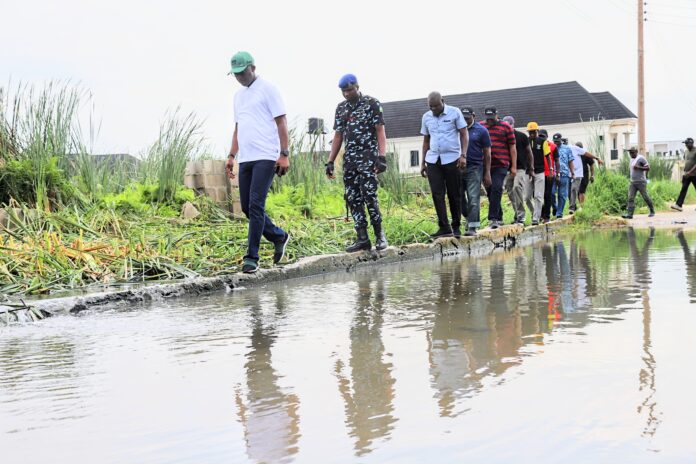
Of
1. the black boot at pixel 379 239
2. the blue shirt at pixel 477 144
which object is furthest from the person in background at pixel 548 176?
the black boot at pixel 379 239

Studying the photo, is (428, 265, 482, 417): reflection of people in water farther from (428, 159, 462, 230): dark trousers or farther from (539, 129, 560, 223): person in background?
(539, 129, 560, 223): person in background

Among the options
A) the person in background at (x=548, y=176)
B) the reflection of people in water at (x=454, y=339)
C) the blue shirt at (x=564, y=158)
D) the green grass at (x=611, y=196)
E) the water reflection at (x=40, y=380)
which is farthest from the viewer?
the green grass at (x=611, y=196)

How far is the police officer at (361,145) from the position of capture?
29.0 ft

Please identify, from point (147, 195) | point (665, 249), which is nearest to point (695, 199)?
point (665, 249)

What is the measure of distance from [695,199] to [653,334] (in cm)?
2310

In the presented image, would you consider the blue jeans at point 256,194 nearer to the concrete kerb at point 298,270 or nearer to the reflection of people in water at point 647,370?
the concrete kerb at point 298,270

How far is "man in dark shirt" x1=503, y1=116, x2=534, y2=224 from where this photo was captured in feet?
45.4

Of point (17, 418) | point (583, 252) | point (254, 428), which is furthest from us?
point (583, 252)

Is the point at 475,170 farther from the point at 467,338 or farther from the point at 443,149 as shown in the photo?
the point at 467,338

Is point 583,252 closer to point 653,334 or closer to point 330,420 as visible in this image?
point 653,334

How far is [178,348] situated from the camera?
4523 millimetres

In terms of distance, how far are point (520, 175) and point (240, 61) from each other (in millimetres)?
7677

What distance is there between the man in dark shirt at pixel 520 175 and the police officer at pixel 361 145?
5.26m

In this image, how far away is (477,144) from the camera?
11344 mm
